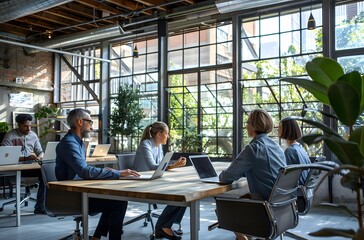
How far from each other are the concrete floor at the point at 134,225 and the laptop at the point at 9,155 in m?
0.78

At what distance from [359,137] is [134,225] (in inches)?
142

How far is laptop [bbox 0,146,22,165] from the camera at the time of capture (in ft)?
15.4

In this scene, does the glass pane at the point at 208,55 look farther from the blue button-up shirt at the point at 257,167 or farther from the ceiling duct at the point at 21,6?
the blue button-up shirt at the point at 257,167

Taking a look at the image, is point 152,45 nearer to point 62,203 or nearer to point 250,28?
point 250,28

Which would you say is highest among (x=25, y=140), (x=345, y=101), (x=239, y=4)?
(x=239, y=4)

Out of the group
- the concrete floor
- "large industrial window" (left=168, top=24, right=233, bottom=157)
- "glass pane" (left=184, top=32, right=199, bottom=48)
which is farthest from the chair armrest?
"glass pane" (left=184, top=32, right=199, bottom=48)

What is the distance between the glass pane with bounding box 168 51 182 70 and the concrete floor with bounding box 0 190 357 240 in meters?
3.33

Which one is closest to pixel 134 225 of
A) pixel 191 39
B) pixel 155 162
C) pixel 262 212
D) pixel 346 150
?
pixel 155 162

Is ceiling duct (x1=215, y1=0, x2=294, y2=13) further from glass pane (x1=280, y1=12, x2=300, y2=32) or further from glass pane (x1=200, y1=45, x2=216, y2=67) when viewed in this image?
glass pane (x1=200, y1=45, x2=216, y2=67)

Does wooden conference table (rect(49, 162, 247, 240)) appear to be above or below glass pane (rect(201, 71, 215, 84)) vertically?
below

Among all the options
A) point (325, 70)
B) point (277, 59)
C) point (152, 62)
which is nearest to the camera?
point (325, 70)


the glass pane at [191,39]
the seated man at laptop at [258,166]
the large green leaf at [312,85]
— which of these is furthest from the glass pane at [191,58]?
the large green leaf at [312,85]

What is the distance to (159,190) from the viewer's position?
250 centimetres

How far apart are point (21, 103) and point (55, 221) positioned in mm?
5361
